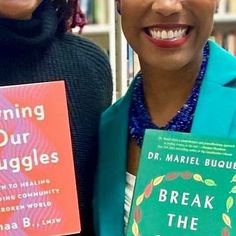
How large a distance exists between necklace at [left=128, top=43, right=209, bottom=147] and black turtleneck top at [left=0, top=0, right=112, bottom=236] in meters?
0.10

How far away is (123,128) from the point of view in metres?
1.07

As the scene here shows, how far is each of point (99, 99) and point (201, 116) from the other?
27 cm

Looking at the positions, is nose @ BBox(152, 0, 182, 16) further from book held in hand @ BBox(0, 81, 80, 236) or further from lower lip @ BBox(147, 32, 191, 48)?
book held in hand @ BBox(0, 81, 80, 236)

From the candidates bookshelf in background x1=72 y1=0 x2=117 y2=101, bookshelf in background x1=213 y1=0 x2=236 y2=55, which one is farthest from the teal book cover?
bookshelf in background x1=213 y1=0 x2=236 y2=55

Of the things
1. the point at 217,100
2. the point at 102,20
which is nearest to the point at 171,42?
the point at 217,100

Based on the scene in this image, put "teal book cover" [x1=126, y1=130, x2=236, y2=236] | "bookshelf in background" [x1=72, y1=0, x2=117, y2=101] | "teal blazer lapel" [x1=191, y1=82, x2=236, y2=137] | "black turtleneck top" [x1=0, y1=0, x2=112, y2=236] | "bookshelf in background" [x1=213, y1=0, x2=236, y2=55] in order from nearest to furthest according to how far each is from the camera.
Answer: "teal book cover" [x1=126, y1=130, x2=236, y2=236] → "teal blazer lapel" [x1=191, y1=82, x2=236, y2=137] → "black turtleneck top" [x1=0, y1=0, x2=112, y2=236] → "bookshelf in background" [x1=72, y1=0, x2=117, y2=101] → "bookshelf in background" [x1=213, y1=0, x2=236, y2=55]

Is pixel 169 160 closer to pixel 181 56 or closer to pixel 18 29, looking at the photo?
pixel 181 56

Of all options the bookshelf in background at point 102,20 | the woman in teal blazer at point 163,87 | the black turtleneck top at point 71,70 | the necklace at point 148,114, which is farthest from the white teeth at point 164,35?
the bookshelf in background at point 102,20

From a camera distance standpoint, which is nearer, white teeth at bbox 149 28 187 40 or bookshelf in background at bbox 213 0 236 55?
white teeth at bbox 149 28 187 40

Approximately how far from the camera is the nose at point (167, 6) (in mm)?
906

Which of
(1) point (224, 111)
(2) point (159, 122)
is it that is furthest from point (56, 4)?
(1) point (224, 111)

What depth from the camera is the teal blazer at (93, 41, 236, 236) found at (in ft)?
3.10

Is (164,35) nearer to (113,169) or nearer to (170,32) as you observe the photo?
(170,32)

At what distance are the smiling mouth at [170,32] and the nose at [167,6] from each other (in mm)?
31
